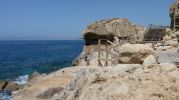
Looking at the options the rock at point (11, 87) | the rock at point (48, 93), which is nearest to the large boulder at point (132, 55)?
the rock at point (48, 93)

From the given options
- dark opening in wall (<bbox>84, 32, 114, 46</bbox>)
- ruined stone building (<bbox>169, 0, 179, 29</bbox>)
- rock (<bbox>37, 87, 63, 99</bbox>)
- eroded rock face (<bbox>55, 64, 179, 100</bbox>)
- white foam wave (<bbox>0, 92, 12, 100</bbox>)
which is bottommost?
white foam wave (<bbox>0, 92, 12, 100</bbox>)

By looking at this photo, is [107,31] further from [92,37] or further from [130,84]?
[130,84]

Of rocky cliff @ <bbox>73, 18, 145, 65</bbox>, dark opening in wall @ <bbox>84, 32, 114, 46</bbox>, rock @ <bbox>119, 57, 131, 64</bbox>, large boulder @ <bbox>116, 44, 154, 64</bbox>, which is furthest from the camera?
dark opening in wall @ <bbox>84, 32, 114, 46</bbox>

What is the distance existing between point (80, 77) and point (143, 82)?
1.85 m

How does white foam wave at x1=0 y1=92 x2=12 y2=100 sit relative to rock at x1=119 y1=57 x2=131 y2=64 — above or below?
below

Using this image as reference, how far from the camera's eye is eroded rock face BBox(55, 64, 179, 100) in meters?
6.95

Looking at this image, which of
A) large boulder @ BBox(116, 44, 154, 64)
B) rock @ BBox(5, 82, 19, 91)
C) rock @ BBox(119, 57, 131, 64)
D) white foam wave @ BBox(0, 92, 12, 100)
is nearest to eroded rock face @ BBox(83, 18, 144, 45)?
rock @ BBox(5, 82, 19, 91)

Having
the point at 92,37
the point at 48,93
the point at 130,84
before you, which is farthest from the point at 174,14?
the point at 130,84

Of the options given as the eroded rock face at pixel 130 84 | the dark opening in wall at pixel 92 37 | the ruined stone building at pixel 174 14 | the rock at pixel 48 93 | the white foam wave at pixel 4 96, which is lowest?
the white foam wave at pixel 4 96

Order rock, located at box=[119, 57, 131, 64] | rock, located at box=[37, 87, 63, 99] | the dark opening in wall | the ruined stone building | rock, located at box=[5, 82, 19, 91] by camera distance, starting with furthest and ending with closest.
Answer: the dark opening in wall → the ruined stone building → rock, located at box=[5, 82, 19, 91] → rock, located at box=[37, 87, 63, 99] → rock, located at box=[119, 57, 131, 64]

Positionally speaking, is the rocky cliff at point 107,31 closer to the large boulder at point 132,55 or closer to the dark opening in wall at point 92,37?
the dark opening in wall at point 92,37

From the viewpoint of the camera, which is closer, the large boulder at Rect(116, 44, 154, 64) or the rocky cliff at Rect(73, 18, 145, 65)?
the large boulder at Rect(116, 44, 154, 64)

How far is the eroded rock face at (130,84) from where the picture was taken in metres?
6.95

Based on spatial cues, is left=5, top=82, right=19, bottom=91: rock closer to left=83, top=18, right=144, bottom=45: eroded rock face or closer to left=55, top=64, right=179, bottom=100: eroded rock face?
left=83, top=18, right=144, bottom=45: eroded rock face
